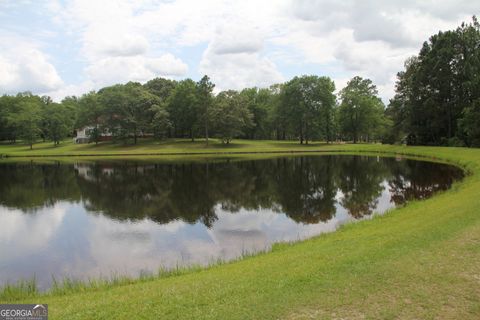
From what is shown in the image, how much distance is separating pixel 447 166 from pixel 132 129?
69.0 meters

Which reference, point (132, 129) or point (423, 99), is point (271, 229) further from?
point (132, 129)

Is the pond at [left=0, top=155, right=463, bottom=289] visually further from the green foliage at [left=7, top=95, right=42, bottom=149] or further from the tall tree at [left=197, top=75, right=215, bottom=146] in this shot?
the green foliage at [left=7, top=95, right=42, bottom=149]

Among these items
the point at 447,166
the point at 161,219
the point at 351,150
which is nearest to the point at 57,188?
the point at 161,219

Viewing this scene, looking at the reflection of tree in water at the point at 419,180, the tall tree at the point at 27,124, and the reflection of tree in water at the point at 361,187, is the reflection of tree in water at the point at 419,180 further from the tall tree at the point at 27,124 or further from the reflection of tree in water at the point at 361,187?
the tall tree at the point at 27,124

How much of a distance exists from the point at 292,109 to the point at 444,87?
3405 centimetres

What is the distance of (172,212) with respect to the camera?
23562 mm

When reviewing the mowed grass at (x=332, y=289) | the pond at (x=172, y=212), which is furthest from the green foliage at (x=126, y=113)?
the mowed grass at (x=332, y=289)

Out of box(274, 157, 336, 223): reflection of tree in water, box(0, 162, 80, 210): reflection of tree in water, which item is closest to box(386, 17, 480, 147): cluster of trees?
box(274, 157, 336, 223): reflection of tree in water

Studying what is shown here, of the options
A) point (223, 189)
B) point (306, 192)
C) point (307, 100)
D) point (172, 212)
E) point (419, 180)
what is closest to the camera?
point (172, 212)

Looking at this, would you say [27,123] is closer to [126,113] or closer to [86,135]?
[86,135]

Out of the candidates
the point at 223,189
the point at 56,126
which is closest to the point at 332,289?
the point at 223,189

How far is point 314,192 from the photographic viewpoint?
29484 mm

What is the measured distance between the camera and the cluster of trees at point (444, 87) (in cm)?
5678

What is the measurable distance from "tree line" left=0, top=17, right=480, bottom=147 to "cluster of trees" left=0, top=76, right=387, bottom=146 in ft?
→ 0.74
